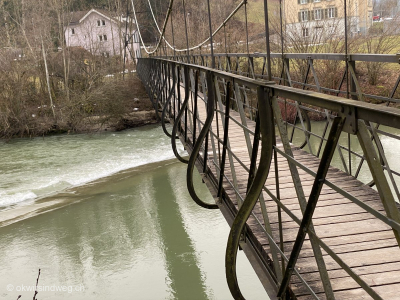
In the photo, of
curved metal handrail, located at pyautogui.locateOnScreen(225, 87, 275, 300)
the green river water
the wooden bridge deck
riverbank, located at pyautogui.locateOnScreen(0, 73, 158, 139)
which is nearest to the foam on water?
the green river water

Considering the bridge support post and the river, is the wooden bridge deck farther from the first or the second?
the river

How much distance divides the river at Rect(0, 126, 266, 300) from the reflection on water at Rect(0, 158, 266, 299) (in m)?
0.01

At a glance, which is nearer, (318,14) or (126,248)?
(126,248)

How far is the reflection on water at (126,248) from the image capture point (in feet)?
16.2

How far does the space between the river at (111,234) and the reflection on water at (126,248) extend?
0.04 ft

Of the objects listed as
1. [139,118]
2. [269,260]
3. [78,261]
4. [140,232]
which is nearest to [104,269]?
[78,261]

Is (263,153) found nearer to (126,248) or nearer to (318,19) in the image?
(126,248)

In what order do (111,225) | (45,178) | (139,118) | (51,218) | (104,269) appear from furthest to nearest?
(139,118), (45,178), (51,218), (111,225), (104,269)

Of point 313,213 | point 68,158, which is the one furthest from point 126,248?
point 68,158

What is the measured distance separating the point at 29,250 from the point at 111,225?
41.6 inches

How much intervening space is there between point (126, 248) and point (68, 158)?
18.2 ft

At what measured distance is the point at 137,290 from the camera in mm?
4828

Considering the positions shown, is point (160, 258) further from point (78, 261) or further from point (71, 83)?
point (71, 83)

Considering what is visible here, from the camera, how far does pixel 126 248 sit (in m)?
5.87
